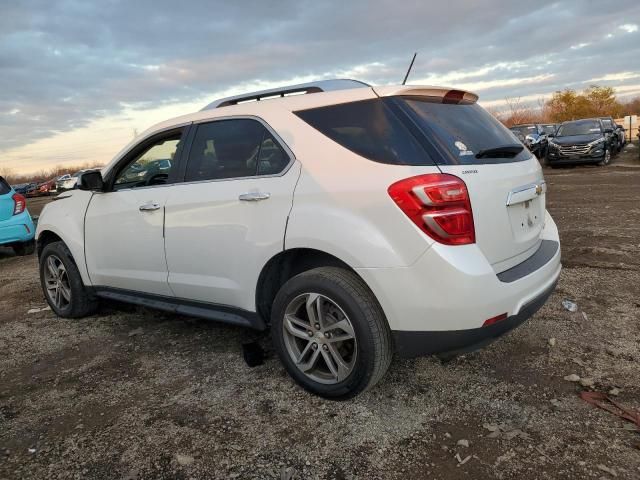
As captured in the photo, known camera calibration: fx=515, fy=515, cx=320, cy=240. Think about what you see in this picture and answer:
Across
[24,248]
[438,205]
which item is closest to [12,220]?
[24,248]

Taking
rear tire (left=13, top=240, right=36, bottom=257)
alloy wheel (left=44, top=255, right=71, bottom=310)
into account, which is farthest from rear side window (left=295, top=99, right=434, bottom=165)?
rear tire (left=13, top=240, right=36, bottom=257)

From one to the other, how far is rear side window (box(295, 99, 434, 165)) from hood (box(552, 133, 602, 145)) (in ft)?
56.3

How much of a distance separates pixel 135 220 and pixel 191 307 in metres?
0.81

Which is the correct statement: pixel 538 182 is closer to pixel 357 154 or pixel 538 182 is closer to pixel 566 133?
pixel 357 154

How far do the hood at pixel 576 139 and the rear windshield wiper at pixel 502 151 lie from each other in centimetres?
1646

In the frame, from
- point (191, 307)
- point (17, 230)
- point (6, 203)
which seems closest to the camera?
point (191, 307)

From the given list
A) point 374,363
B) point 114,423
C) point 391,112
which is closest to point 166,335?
point 114,423

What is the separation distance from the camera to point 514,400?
286 cm

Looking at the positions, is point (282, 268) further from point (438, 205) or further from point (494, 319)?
point (494, 319)

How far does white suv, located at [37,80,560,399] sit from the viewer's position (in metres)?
2.51

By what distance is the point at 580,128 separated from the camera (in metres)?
18.8

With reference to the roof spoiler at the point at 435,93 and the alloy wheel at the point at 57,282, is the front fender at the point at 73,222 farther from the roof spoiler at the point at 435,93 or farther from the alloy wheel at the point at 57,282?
the roof spoiler at the point at 435,93

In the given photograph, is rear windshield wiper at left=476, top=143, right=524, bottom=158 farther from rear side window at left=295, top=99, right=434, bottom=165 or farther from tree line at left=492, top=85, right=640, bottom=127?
tree line at left=492, top=85, right=640, bottom=127

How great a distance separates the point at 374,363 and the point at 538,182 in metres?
1.54
